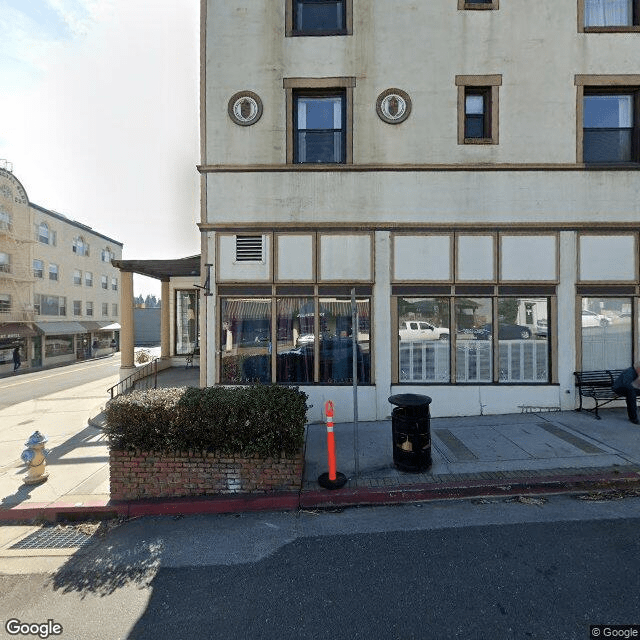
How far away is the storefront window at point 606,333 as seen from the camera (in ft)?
27.1

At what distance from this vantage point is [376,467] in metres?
5.77

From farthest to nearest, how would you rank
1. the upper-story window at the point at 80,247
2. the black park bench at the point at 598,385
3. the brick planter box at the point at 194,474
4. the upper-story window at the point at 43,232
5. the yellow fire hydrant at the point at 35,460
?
the upper-story window at the point at 80,247 → the upper-story window at the point at 43,232 → the black park bench at the point at 598,385 → the yellow fire hydrant at the point at 35,460 → the brick planter box at the point at 194,474

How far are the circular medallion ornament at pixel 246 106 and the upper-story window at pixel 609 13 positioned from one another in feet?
25.9

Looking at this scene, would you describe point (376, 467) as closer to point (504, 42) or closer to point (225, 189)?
point (225, 189)

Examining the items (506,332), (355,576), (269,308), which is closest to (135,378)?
(269,308)

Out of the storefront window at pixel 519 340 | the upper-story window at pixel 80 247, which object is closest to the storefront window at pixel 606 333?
the storefront window at pixel 519 340

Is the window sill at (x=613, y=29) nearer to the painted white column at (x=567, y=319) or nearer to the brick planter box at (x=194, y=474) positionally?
the painted white column at (x=567, y=319)

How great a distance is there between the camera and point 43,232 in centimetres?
3039

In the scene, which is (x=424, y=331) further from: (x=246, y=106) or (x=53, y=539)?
(x=53, y=539)

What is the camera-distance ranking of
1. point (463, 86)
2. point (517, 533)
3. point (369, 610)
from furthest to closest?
1. point (463, 86)
2. point (517, 533)
3. point (369, 610)

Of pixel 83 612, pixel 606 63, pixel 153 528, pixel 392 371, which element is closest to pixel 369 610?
pixel 83 612

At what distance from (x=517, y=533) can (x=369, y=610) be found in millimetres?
2125

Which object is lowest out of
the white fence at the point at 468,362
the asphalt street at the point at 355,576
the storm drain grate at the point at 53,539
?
the storm drain grate at the point at 53,539

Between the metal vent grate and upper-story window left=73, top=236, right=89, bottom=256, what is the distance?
1368 inches
